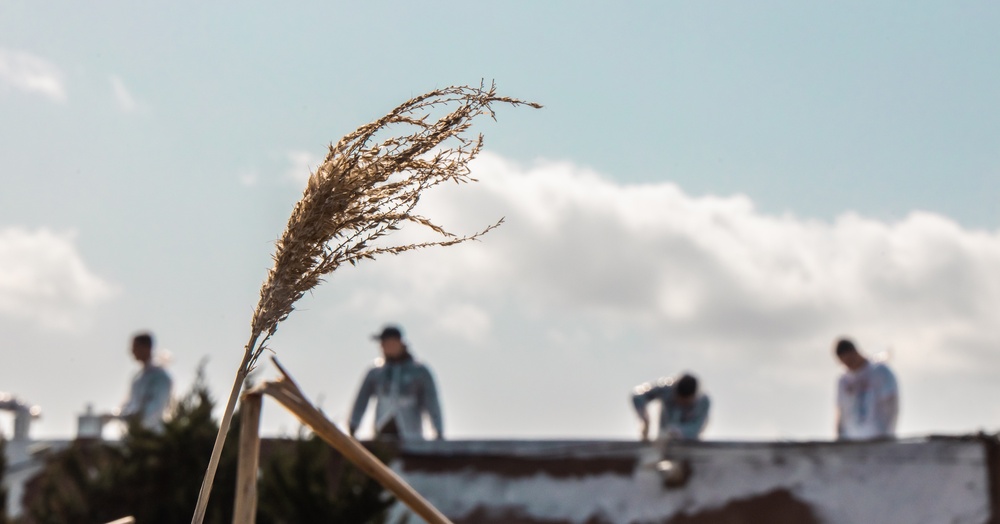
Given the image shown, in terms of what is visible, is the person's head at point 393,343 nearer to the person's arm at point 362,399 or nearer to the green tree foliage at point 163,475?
the person's arm at point 362,399

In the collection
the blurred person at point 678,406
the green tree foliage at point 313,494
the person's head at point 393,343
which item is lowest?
the green tree foliage at point 313,494

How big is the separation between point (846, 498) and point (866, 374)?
97 centimetres

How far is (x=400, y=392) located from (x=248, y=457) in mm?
6818

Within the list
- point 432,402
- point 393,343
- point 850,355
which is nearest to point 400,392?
point 432,402

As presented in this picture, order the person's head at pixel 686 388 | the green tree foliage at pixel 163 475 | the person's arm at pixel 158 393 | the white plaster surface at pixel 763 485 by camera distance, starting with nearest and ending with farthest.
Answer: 1. the green tree foliage at pixel 163 475
2. the white plaster surface at pixel 763 485
3. the person's head at pixel 686 388
4. the person's arm at pixel 158 393

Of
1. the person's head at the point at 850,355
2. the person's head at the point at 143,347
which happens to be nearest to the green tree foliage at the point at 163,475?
the person's head at the point at 143,347

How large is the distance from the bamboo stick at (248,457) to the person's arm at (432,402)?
6646 millimetres

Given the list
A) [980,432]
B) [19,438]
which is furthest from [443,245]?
[19,438]

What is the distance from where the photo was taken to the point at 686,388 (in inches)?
377

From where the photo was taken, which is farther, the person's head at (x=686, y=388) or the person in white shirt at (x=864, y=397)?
the person's head at (x=686, y=388)

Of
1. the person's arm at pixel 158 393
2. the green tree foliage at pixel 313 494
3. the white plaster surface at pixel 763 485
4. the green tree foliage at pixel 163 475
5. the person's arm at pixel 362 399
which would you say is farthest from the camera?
the person's arm at pixel 158 393

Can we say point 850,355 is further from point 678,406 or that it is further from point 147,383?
point 147,383

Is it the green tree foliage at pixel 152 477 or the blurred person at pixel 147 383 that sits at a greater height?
the blurred person at pixel 147 383

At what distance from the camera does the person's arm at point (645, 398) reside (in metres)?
9.99
